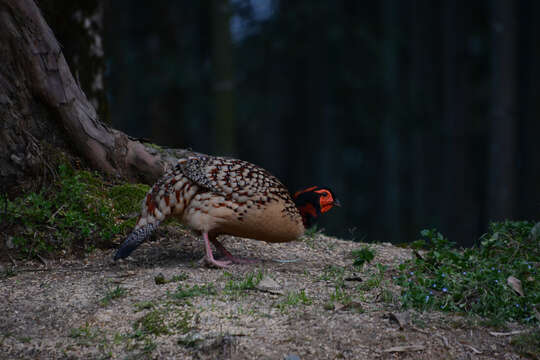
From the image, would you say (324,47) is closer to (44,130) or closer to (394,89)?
(394,89)

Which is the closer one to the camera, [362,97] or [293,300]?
[293,300]

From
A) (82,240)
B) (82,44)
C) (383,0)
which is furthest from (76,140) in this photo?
(383,0)

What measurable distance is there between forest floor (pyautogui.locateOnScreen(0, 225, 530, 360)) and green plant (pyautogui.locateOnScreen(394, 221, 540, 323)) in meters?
0.13

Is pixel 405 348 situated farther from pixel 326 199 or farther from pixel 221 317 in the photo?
pixel 326 199

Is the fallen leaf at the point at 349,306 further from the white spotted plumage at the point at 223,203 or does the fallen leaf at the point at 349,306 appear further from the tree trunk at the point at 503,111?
the tree trunk at the point at 503,111

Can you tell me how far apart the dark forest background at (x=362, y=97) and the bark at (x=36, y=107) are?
7210 millimetres

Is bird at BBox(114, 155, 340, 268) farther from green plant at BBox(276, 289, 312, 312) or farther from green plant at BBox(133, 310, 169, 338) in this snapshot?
green plant at BBox(133, 310, 169, 338)

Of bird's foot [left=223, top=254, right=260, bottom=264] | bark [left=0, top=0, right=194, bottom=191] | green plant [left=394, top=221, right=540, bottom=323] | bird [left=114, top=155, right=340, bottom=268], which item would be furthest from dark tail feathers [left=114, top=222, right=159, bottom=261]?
green plant [left=394, top=221, right=540, bottom=323]

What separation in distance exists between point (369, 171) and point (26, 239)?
70.5ft

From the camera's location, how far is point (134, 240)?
4758 millimetres

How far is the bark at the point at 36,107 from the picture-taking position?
17.2 feet

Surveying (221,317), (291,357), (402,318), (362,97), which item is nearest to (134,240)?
(221,317)

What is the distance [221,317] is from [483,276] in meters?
1.88

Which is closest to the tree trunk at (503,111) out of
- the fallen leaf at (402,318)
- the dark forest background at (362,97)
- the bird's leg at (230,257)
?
the dark forest background at (362,97)
